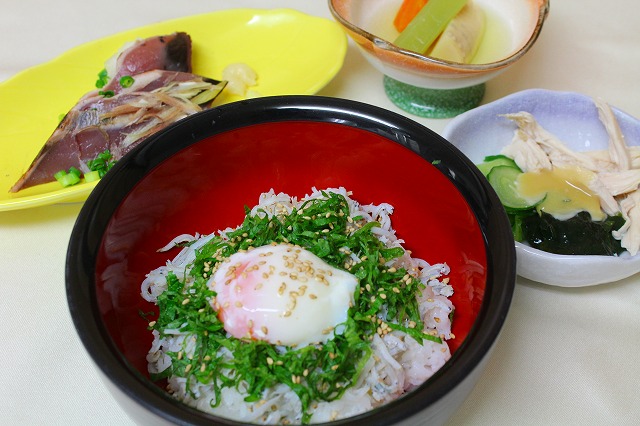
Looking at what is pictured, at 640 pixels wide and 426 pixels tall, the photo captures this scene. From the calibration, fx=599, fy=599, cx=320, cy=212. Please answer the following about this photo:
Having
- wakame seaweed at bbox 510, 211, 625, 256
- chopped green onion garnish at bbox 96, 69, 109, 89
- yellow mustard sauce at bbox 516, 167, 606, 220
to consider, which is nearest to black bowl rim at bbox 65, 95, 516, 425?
wakame seaweed at bbox 510, 211, 625, 256

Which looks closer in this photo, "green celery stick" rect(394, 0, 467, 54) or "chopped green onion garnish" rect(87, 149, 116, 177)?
"chopped green onion garnish" rect(87, 149, 116, 177)

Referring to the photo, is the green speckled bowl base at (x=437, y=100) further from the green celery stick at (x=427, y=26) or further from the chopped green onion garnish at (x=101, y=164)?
the chopped green onion garnish at (x=101, y=164)

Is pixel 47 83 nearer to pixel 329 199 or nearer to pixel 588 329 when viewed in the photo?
pixel 329 199

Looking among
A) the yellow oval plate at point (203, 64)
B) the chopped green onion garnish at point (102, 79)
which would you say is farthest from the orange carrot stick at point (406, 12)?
the chopped green onion garnish at point (102, 79)

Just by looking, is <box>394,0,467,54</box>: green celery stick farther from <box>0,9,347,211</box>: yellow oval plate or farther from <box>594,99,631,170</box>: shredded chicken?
<box>594,99,631,170</box>: shredded chicken

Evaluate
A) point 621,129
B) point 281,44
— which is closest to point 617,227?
point 621,129

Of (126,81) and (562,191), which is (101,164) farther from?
(562,191)

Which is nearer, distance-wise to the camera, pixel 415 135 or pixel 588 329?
pixel 415 135
